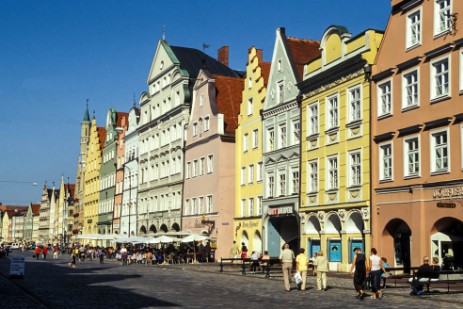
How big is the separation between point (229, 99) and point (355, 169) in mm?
24364

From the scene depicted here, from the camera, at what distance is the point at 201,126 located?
62.0 m

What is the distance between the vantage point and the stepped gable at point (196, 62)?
232ft

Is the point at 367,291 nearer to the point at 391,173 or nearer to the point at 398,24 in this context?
the point at 391,173

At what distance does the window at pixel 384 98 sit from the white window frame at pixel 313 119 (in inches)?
265

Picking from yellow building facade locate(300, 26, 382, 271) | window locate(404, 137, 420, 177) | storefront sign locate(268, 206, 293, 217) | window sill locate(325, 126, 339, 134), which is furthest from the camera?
storefront sign locate(268, 206, 293, 217)

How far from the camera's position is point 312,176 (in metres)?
43.5

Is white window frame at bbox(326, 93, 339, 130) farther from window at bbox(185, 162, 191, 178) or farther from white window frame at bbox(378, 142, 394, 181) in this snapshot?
window at bbox(185, 162, 191, 178)

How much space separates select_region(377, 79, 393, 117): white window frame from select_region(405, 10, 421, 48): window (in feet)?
7.33

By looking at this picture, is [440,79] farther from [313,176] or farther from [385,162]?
[313,176]

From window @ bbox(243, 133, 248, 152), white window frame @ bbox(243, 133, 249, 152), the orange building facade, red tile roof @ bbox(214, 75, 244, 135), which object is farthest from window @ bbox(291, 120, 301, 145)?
red tile roof @ bbox(214, 75, 244, 135)

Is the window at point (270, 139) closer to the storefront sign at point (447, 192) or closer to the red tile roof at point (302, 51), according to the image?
the red tile roof at point (302, 51)

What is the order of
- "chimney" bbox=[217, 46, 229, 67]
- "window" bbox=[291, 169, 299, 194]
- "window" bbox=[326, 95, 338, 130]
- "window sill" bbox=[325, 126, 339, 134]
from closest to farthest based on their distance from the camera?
"window sill" bbox=[325, 126, 339, 134], "window" bbox=[326, 95, 338, 130], "window" bbox=[291, 169, 299, 194], "chimney" bbox=[217, 46, 229, 67]

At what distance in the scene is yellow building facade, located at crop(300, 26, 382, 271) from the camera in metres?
37.6

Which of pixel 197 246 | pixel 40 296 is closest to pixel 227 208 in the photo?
pixel 197 246
